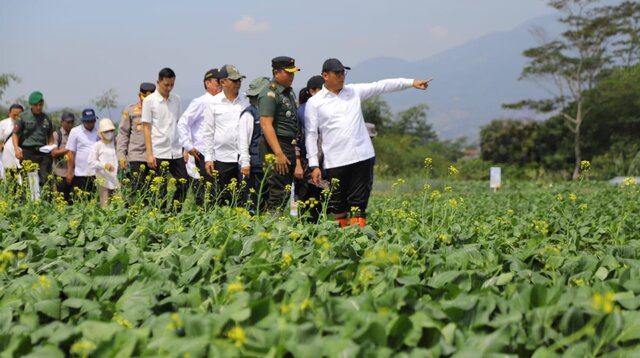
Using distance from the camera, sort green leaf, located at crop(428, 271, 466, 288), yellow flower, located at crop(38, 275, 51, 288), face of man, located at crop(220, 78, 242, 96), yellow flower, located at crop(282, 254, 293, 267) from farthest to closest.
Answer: face of man, located at crop(220, 78, 242, 96)
yellow flower, located at crop(282, 254, 293, 267)
green leaf, located at crop(428, 271, 466, 288)
yellow flower, located at crop(38, 275, 51, 288)

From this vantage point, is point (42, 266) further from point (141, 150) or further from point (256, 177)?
point (141, 150)

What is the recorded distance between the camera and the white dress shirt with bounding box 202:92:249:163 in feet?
27.2

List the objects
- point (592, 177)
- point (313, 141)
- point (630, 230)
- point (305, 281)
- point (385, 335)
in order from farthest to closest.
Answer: point (592, 177) → point (313, 141) → point (630, 230) → point (305, 281) → point (385, 335)

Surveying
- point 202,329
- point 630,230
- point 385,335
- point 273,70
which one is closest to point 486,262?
point 385,335

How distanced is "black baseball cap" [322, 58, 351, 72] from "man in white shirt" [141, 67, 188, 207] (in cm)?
226

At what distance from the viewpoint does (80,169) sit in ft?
33.7

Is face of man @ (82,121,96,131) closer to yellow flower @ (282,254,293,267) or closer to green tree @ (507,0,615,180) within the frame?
yellow flower @ (282,254,293,267)

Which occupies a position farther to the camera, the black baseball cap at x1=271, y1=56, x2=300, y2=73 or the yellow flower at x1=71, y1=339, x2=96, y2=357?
the black baseball cap at x1=271, y1=56, x2=300, y2=73

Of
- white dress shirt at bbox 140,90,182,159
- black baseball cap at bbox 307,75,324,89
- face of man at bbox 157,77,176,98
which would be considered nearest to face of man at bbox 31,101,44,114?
white dress shirt at bbox 140,90,182,159

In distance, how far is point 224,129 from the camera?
8312 mm

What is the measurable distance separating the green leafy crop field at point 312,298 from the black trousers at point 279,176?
219cm

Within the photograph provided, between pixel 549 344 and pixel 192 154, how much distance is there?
21.9ft

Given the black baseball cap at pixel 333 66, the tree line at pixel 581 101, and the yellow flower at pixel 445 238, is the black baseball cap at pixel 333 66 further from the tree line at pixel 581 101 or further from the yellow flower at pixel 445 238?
the tree line at pixel 581 101

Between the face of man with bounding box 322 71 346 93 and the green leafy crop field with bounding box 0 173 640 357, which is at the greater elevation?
the face of man with bounding box 322 71 346 93
